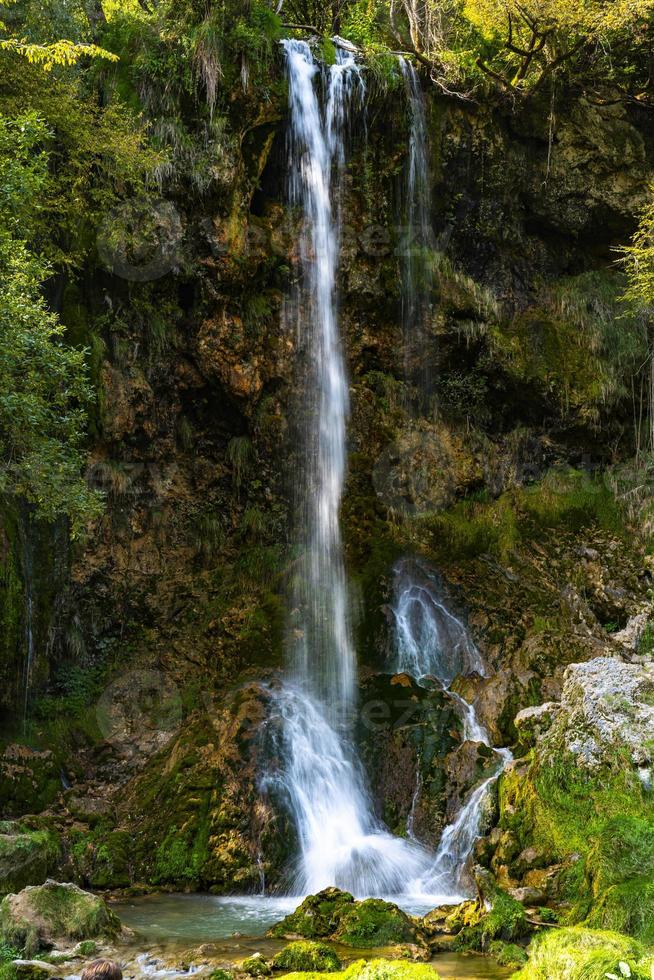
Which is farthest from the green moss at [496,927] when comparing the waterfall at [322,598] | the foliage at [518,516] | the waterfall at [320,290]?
the foliage at [518,516]

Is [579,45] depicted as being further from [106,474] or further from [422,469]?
[106,474]

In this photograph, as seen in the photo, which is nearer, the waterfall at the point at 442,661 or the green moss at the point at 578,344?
the waterfall at the point at 442,661

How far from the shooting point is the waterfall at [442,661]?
353 inches

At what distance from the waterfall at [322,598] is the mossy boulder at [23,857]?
2.71 m

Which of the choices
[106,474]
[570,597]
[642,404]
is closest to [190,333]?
[106,474]

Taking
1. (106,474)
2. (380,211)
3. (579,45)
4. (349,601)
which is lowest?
(349,601)

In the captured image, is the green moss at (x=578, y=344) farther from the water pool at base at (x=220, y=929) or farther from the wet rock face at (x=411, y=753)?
the water pool at base at (x=220, y=929)

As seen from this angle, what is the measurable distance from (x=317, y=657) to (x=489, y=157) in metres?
10.2

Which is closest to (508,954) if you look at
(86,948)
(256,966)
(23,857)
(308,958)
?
(308,958)

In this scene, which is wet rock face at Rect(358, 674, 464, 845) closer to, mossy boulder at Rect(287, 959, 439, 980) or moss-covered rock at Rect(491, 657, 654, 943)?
moss-covered rock at Rect(491, 657, 654, 943)

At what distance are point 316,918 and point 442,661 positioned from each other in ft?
18.9

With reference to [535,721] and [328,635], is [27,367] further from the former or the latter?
[535,721]

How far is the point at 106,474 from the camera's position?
525 inches

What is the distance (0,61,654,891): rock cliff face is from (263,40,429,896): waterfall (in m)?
0.31
